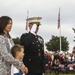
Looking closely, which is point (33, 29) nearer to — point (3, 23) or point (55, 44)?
point (3, 23)

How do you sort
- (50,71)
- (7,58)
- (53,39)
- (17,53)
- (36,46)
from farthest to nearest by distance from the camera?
(53,39) → (50,71) → (36,46) → (17,53) → (7,58)

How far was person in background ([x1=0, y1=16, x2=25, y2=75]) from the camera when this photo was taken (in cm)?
575

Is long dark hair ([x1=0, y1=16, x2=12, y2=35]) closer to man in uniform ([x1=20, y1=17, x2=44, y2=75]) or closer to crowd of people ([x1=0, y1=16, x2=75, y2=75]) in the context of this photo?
crowd of people ([x1=0, y1=16, x2=75, y2=75])

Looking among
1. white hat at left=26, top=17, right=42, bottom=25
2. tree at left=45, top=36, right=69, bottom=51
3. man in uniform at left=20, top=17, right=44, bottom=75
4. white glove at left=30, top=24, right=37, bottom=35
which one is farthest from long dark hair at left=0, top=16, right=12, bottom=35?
tree at left=45, top=36, right=69, bottom=51

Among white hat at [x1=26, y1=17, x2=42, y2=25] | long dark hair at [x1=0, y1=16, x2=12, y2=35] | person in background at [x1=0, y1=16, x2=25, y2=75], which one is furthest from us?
white hat at [x1=26, y1=17, x2=42, y2=25]

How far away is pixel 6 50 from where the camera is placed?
5.78 m

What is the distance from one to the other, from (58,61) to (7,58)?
20.4 meters

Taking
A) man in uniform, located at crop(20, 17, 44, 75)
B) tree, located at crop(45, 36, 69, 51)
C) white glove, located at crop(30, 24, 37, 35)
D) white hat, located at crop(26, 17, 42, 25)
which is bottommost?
man in uniform, located at crop(20, 17, 44, 75)

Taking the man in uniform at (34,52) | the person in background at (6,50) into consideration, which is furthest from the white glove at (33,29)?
the person in background at (6,50)

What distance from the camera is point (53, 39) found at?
77.4 m

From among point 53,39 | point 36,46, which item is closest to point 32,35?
point 36,46

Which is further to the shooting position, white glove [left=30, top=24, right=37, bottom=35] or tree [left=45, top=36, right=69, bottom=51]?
tree [left=45, top=36, right=69, bottom=51]

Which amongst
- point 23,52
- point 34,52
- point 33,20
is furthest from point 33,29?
point 23,52

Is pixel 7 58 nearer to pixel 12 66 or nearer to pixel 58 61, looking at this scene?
pixel 12 66
